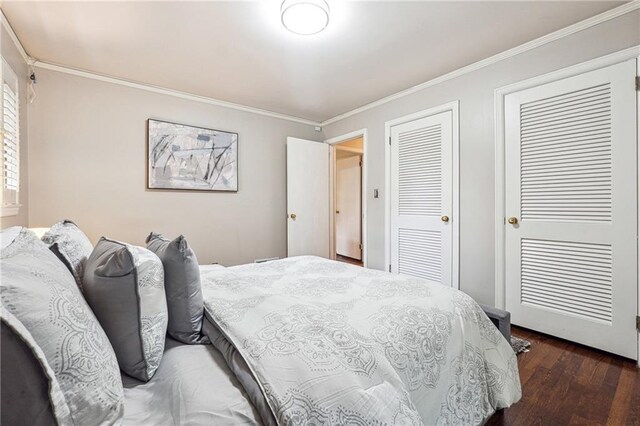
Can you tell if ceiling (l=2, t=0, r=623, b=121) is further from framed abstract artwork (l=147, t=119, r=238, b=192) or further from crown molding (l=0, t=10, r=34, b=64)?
framed abstract artwork (l=147, t=119, r=238, b=192)

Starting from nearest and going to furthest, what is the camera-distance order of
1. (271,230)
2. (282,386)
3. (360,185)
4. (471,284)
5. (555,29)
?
(282,386) < (555,29) < (471,284) < (271,230) < (360,185)

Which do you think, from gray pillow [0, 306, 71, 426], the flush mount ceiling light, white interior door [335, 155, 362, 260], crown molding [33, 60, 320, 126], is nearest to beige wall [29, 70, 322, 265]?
crown molding [33, 60, 320, 126]

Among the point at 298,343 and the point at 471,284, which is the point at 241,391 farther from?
the point at 471,284

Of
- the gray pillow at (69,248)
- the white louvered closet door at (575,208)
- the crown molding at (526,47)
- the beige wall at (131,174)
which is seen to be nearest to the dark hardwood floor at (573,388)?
the white louvered closet door at (575,208)

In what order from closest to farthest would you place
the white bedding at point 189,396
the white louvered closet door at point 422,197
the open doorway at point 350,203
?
the white bedding at point 189,396, the white louvered closet door at point 422,197, the open doorway at point 350,203

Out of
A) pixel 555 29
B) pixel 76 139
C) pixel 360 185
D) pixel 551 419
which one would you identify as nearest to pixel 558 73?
pixel 555 29

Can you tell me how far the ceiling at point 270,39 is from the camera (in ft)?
6.49

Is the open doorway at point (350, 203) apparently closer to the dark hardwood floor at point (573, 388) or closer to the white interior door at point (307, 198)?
the white interior door at point (307, 198)

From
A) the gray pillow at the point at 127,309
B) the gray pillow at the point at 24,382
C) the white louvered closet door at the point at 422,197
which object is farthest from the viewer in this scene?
the white louvered closet door at the point at 422,197

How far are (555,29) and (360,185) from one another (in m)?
3.87

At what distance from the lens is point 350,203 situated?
6102 millimetres

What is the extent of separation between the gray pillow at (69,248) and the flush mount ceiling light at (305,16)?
1.75 meters

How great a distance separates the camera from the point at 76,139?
2826mm

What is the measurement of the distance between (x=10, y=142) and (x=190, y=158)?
1461 mm
